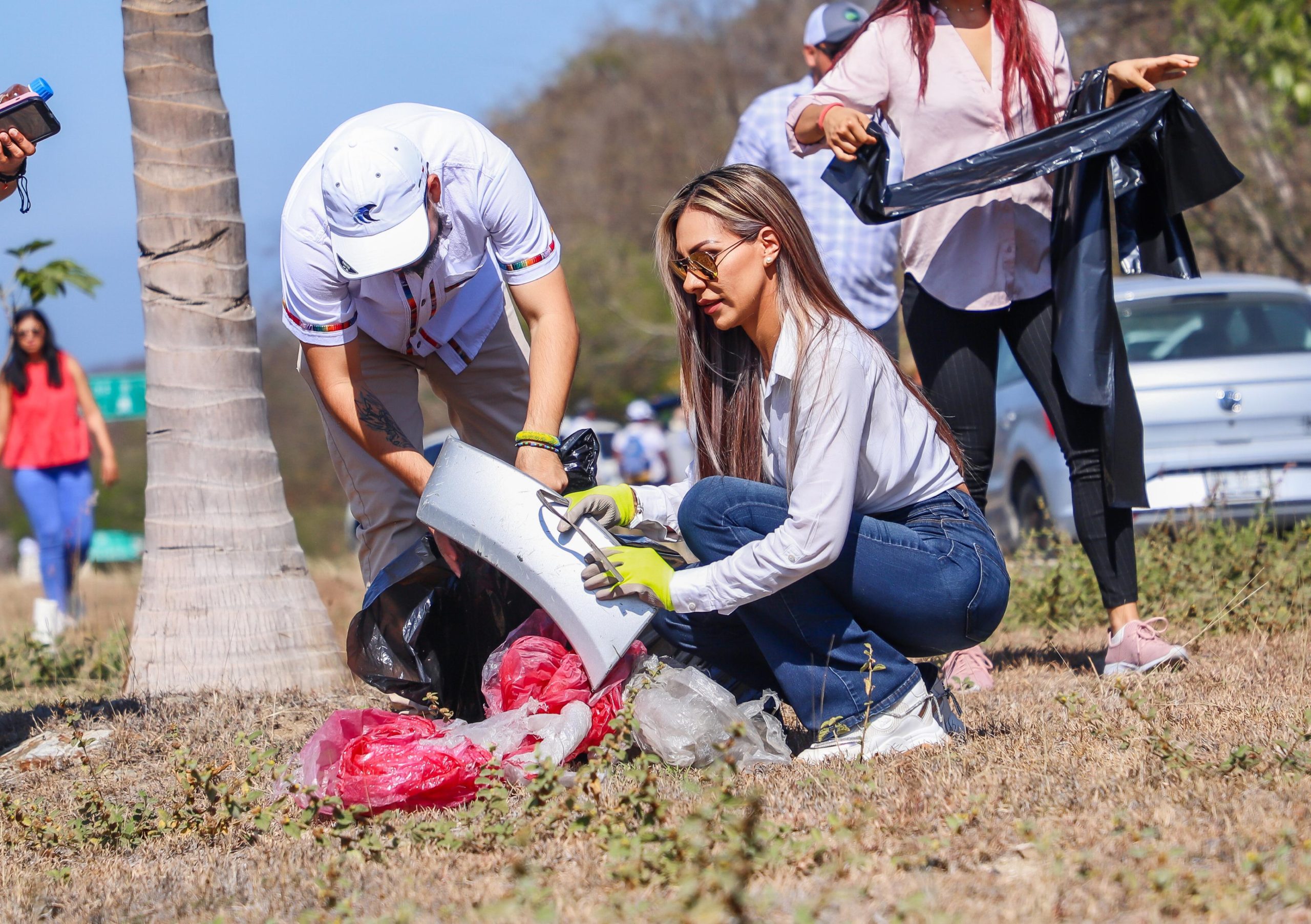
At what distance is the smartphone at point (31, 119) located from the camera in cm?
326

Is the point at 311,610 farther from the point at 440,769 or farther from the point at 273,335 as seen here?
the point at 273,335

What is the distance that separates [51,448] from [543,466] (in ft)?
18.0

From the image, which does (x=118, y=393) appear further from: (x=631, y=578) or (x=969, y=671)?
(x=631, y=578)

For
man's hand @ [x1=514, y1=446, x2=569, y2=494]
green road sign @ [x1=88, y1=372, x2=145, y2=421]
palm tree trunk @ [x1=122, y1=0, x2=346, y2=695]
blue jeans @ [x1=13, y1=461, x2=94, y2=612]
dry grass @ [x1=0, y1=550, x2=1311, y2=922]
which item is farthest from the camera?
green road sign @ [x1=88, y1=372, x2=145, y2=421]

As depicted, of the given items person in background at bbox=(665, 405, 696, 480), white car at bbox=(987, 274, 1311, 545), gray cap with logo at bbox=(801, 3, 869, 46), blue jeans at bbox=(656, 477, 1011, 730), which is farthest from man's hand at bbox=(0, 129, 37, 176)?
person in background at bbox=(665, 405, 696, 480)

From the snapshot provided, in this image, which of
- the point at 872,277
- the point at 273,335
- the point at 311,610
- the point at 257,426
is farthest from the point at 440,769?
the point at 273,335

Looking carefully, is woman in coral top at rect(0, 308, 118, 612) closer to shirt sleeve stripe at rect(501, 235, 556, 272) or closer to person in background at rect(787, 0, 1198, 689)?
shirt sleeve stripe at rect(501, 235, 556, 272)

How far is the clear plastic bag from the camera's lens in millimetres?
2869

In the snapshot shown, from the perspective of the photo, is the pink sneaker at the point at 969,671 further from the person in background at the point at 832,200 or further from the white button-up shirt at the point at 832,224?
the white button-up shirt at the point at 832,224

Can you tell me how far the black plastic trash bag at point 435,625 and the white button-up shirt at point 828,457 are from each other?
24.4 inches

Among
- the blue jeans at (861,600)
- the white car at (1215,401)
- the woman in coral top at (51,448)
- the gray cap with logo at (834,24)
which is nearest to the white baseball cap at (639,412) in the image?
the woman in coral top at (51,448)

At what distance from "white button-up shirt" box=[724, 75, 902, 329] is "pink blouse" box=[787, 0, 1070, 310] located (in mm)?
1344

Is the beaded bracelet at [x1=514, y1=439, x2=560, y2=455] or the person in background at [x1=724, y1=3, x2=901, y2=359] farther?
the person in background at [x1=724, y1=3, x2=901, y2=359]

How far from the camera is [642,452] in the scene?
18812 mm
